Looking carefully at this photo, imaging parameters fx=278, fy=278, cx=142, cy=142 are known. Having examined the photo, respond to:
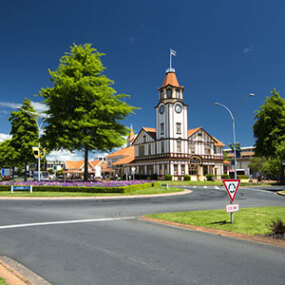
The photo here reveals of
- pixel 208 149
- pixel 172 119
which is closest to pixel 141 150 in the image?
pixel 172 119

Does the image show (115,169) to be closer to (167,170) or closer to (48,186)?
(167,170)

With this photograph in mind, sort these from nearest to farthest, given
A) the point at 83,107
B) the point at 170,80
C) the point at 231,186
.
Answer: the point at 231,186
the point at 83,107
the point at 170,80

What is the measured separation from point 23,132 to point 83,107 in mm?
18368

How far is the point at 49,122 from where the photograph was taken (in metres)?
26.9

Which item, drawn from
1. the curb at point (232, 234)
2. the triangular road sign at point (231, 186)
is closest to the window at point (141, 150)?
the curb at point (232, 234)

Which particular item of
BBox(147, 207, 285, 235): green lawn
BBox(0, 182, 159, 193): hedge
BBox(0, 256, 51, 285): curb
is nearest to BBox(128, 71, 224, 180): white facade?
BBox(0, 182, 159, 193): hedge

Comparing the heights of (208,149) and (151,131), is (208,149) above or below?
below

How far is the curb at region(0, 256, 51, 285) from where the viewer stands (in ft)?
14.4

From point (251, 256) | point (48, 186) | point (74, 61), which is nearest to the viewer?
point (251, 256)

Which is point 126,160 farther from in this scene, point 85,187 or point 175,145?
point 85,187

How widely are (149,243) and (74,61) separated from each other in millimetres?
23209

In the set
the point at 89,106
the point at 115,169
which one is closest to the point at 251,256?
the point at 89,106

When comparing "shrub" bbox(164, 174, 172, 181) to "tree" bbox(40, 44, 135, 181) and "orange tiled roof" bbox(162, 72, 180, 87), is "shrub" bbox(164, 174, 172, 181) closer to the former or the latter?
"orange tiled roof" bbox(162, 72, 180, 87)

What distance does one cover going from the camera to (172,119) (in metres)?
51.4
